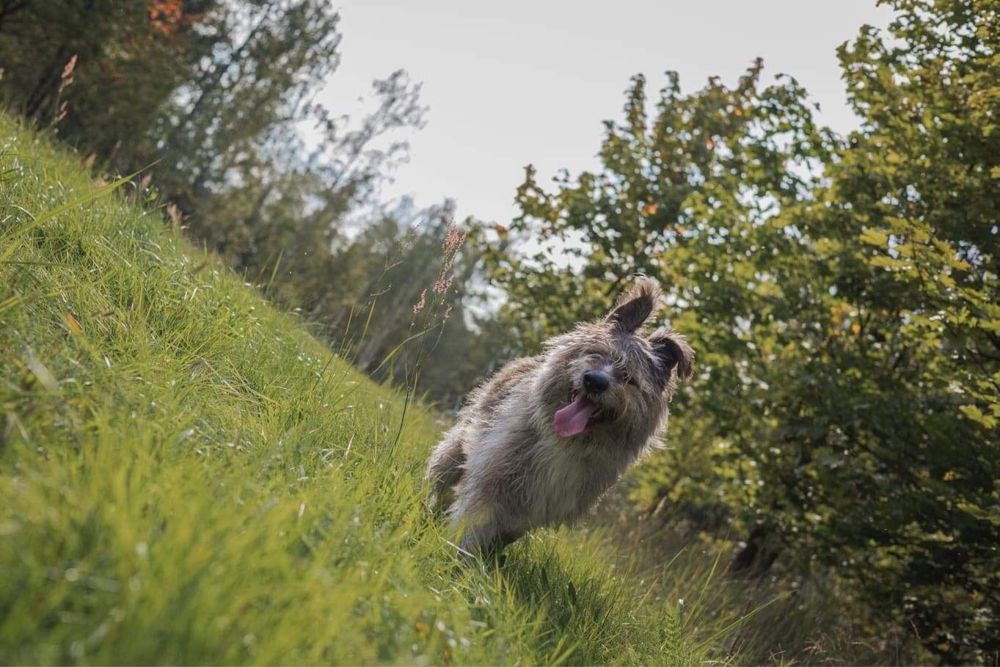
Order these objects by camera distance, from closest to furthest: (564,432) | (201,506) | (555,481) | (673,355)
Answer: (201,506)
(564,432)
(555,481)
(673,355)

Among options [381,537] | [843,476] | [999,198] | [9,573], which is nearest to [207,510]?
[9,573]

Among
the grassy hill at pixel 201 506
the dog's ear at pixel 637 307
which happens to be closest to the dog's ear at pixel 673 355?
the dog's ear at pixel 637 307

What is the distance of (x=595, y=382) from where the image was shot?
4.71 meters

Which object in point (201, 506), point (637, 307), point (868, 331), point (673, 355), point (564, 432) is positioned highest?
point (868, 331)

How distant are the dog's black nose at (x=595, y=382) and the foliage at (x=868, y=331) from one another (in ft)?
7.94

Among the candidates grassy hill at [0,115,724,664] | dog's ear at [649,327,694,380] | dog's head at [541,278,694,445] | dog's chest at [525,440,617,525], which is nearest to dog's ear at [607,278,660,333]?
dog's head at [541,278,694,445]

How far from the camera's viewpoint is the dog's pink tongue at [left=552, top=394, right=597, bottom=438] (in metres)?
4.63

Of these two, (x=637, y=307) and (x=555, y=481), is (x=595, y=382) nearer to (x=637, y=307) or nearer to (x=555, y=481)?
(x=555, y=481)

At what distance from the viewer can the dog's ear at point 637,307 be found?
219 inches

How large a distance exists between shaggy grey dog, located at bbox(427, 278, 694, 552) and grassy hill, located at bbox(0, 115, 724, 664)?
13.0 inches

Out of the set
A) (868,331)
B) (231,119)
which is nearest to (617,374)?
(868,331)

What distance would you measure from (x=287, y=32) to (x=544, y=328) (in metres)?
31.5

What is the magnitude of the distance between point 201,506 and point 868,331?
314 inches

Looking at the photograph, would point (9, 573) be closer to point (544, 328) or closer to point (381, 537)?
point (381, 537)
